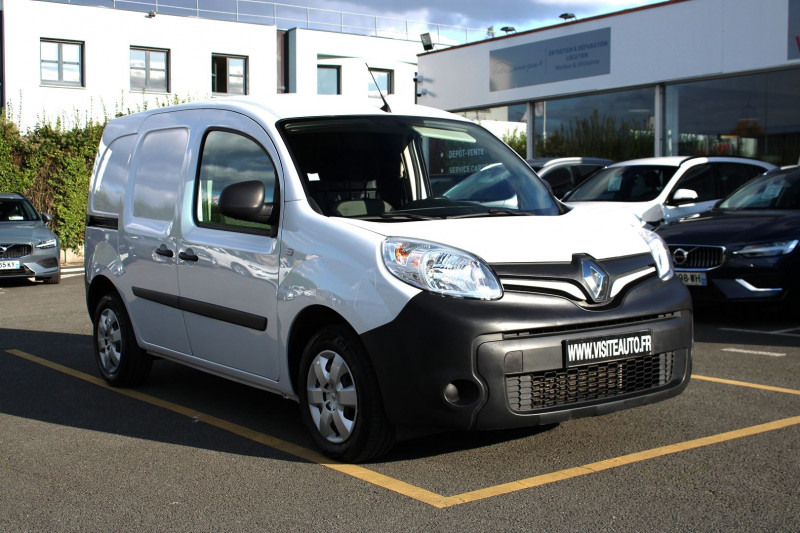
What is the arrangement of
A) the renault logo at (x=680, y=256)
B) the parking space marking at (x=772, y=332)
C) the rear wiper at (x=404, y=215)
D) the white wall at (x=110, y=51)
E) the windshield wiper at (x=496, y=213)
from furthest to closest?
1. the white wall at (x=110, y=51)
2. the renault logo at (x=680, y=256)
3. the parking space marking at (x=772, y=332)
4. the windshield wiper at (x=496, y=213)
5. the rear wiper at (x=404, y=215)

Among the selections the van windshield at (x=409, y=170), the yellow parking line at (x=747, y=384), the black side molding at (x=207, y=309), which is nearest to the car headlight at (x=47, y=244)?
the black side molding at (x=207, y=309)

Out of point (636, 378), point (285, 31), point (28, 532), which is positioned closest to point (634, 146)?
point (636, 378)

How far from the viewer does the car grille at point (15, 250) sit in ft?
49.1

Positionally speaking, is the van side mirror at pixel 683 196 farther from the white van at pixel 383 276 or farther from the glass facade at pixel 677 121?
the glass facade at pixel 677 121

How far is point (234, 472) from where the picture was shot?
466 centimetres

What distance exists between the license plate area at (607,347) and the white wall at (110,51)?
28505 millimetres

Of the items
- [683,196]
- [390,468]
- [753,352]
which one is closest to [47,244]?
[683,196]

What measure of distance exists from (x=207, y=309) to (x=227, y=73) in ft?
115

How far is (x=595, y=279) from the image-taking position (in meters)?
4.58

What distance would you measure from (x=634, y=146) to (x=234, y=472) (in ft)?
56.8

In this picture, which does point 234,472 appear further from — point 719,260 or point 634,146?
point 634,146

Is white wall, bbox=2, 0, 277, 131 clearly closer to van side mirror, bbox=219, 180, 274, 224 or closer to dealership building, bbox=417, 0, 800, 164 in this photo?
dealership building, bbox=417, 0, 800, 164

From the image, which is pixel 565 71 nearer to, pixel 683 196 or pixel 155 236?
pixel 683 196

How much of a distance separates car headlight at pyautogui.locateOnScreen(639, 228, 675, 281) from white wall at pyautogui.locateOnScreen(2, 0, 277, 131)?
2801 cm
